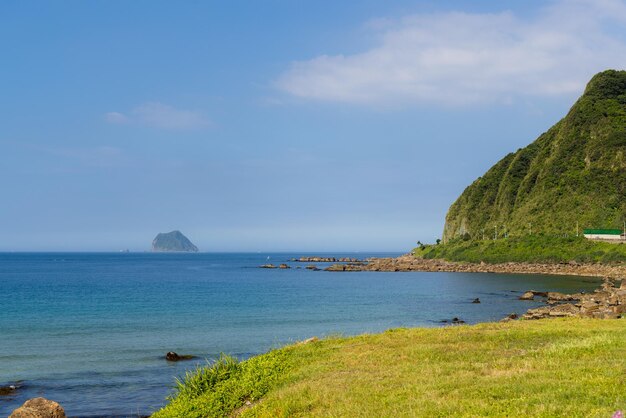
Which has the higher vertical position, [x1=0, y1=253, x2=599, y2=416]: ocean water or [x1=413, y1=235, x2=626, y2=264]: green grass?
[x1=413, y1=235, x2=626, y2=264]: green grass

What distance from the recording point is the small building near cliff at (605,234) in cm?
14800

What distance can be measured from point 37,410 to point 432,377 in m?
13.9

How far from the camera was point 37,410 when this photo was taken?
20.4 meters

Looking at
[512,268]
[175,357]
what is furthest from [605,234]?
[175,357]

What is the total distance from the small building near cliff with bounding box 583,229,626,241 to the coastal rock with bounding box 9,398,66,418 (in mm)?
152680

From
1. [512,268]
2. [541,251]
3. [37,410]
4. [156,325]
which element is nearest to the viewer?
[37,410]

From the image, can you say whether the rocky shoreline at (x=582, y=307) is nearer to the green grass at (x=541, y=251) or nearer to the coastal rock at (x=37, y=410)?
the coastal rock at (x=37, y=410)

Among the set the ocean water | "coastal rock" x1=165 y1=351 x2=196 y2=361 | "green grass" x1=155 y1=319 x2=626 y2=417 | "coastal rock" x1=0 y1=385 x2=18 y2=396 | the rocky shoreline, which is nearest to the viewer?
"green grass" x1=155 y1=319 x2=626 y2=417

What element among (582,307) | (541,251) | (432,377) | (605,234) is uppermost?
(605,234)

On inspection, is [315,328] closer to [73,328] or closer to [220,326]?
[220,326]

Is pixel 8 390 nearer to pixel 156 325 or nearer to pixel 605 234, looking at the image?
pixel 156 325

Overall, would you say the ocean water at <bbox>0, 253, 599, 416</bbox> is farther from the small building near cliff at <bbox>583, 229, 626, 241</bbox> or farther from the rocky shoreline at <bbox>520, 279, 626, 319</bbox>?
the small building near cliff at <bbox>583, 229, 626, 241</bbox>

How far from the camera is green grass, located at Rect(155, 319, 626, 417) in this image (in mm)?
14461

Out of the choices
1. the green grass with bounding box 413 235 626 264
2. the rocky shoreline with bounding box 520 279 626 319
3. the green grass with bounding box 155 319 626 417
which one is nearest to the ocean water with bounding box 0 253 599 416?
the rocky shoreline with bounding box 520 279 626 319
